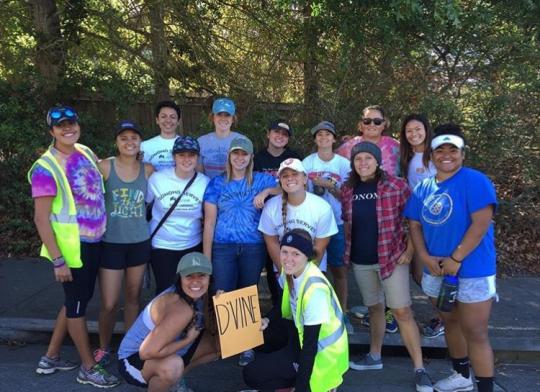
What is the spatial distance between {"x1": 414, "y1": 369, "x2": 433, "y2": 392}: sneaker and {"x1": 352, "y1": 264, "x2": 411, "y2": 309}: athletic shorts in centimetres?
56

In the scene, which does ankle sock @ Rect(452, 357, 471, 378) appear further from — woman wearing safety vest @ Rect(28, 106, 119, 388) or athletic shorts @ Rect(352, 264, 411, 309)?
woman wearing safety vest @ Rect(28, 106, 119, 388)

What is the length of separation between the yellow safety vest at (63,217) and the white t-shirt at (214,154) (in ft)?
4.08

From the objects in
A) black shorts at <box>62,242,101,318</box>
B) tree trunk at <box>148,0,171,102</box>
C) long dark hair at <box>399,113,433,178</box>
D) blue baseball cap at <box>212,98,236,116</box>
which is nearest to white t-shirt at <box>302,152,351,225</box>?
long dark hair at <box>399,113,433,178</box>

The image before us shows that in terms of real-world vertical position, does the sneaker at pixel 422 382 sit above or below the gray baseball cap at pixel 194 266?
below

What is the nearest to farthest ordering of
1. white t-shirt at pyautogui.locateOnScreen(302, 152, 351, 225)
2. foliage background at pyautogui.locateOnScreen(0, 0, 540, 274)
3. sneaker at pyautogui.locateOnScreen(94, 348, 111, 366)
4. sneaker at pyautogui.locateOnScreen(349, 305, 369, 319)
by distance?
sneaker at pyautogui.locateOnScreen(94, 348, 111, 366) < white t-shirt at pyautogui.locateOnScreen(302, 152, 351, 225) < sneaker at pyautogui.locateOnScreen(349, 305, 369, 319) < foliage background at pyautogui.locateOnScreen(0, 0, 540, 274)

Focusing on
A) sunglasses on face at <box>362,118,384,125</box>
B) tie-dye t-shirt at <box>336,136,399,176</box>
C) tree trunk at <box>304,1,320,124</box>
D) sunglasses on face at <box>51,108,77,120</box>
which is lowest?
tie-dye t-shirt at <box>336,136,399,176</box>

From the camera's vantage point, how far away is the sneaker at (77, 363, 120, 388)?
Answer: 3.91 metres

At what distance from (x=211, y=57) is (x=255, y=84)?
0.92m

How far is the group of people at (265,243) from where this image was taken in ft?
11.0

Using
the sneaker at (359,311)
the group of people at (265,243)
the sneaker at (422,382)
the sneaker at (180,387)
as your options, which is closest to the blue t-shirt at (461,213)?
the group of people at (265,243)

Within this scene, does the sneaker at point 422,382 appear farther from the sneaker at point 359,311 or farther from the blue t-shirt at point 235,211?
the blue t-shirt at point 235,211

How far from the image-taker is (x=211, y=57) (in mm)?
7930

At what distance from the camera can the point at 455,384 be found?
3840 millimetres

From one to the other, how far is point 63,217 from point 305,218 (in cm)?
181
